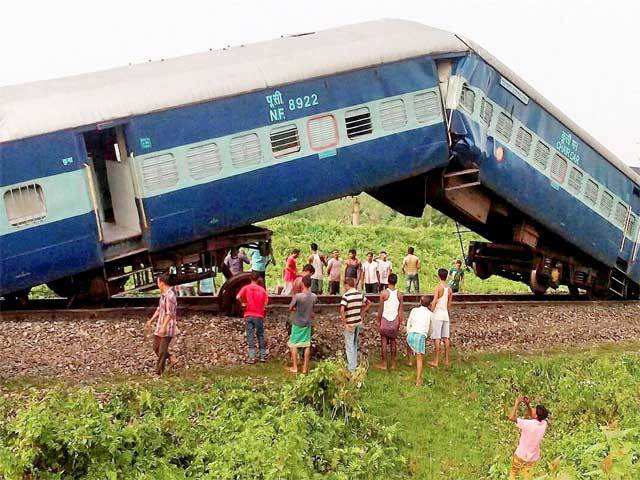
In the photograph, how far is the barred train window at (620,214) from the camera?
17.5 metres

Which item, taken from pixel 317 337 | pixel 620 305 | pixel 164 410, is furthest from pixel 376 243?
pixel 164 410

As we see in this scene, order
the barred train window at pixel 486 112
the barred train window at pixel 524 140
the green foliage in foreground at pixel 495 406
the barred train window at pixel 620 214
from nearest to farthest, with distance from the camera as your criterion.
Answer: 1. the green foliage in foreground at pixel 495 406
2. the barred train window at pixel 486 112
3. the barred train window at pixel 524 140
4. the barred train window at pixel 620 214

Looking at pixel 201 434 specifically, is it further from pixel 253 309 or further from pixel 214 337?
pixel 214 337

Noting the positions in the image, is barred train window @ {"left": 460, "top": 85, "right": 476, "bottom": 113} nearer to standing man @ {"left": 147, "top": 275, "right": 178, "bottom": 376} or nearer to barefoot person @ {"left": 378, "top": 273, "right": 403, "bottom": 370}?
barefoot person @ {"left": 378, "top": 273, "right": 403, "bottom": 370}

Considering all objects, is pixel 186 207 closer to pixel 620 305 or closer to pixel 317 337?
pixel 317 337

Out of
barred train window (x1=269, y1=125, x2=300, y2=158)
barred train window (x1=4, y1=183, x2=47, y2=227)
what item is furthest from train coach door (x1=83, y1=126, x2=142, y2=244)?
barred train window (x1=269, y1=125, x2=300, y2=158)

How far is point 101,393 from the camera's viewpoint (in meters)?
10.8

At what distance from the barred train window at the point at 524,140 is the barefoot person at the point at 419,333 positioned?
4.65 metres

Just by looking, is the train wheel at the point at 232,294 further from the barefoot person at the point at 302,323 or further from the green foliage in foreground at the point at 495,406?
the green foliage in foreground at the point at 495,406

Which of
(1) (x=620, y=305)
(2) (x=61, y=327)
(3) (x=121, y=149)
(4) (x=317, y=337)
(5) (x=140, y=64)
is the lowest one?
(1) (x=620, y=305)

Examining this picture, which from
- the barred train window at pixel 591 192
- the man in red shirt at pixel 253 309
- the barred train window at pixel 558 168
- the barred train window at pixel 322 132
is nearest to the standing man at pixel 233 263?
the barred train window at pixel 322 132

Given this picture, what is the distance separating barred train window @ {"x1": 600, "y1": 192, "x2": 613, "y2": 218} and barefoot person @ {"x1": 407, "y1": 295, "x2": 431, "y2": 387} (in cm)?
640

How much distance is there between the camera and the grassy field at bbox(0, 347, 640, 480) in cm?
858

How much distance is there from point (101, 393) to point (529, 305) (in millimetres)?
8957
